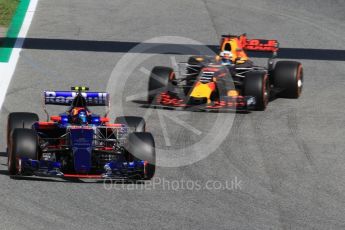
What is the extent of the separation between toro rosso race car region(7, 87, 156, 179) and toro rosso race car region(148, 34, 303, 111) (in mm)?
3842

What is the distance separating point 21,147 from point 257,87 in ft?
21.4

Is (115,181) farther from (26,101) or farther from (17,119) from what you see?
(26,101)

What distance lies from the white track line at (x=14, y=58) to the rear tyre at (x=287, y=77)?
563 cm

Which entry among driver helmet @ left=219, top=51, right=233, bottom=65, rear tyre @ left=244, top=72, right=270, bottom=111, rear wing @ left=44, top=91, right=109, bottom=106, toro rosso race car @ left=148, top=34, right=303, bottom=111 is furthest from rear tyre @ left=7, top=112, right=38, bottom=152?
driver helmet @ left=219, top=51, right=233, bottom=65

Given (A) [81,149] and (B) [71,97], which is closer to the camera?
(A) [81,149]

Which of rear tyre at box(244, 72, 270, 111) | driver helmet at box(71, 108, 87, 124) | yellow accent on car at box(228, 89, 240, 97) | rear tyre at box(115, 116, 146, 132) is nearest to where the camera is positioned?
driver helmet at box(71, 108, 87, 124)

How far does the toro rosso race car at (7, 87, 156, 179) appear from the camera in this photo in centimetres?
1523

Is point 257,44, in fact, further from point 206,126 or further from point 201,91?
point 206,126

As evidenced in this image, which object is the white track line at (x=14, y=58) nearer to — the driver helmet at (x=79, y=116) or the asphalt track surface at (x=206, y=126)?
the asphalt track surface at (x=206, y=126)

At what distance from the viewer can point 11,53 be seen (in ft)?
83.6

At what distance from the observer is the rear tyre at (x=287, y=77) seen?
21781mm

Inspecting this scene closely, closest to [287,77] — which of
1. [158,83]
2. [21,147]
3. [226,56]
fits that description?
[226,56]

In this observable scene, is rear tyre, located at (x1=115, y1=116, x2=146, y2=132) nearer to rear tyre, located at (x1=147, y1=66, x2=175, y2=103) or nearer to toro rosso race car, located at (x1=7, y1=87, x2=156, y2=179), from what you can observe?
toro rosso race car, located at (x1=7, y1=87, x2=156, y2=179)

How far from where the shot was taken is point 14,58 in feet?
82.1
